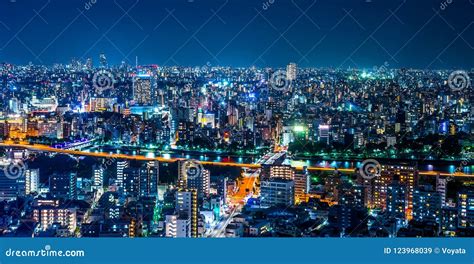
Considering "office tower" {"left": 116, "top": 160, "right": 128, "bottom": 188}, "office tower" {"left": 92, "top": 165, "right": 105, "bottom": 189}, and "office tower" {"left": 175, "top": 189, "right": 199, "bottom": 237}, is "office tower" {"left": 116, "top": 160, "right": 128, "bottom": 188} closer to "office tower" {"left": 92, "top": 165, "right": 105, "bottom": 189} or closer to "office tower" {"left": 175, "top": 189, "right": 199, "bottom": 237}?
"office tower" {"left": 92, "top": 165, "right": 105, "bottom": 189}

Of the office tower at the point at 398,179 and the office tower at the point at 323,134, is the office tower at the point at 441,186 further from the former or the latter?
the office tower at the point at 323,134

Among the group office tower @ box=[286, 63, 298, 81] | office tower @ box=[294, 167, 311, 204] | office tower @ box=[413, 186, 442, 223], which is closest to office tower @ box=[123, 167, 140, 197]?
office tower @ box=[294, 167, 311, 204]

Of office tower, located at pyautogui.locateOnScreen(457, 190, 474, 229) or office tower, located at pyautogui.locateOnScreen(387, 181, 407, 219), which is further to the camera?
office tower, located at pyautogui.locateOnScreen(387, 181, 407, 219)

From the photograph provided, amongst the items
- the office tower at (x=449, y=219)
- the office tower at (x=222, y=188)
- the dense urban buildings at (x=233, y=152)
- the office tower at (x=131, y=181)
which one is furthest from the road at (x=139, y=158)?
the office tower at (x=449, y=219)

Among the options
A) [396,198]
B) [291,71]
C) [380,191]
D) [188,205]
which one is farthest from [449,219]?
[188,205]
